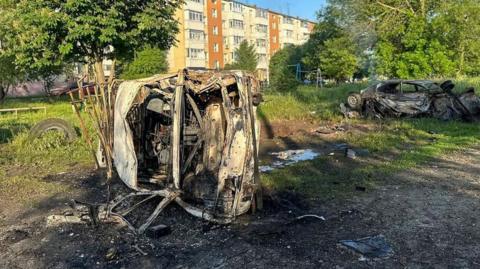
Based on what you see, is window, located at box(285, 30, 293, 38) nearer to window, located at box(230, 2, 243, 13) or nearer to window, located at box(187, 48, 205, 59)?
window, located at box(230, 2, 243, 13)

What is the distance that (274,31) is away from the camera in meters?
80.9

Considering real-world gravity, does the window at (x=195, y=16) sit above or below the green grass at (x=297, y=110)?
above

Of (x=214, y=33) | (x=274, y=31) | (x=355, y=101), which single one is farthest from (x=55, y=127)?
(x=274, y=31)

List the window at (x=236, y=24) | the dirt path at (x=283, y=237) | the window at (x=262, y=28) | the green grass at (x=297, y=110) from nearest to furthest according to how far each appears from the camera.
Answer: the dirt path at (x=283, y=237) < the green grass at (x=297, y=110) < the window at (x=236, y=24) < the window at (x=262, y=28)

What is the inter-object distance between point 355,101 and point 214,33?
48.6m

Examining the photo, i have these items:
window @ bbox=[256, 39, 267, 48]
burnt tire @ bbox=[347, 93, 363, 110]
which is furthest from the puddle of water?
window @ bbox=[256, 39, 267, 48]

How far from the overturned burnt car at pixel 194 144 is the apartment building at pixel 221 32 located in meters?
38.7

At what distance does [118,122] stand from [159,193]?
3.92 ft

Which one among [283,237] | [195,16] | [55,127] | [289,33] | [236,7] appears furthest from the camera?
[289,33]

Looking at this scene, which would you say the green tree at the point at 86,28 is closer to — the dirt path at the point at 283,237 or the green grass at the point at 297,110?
the green grass at the point at 297,110

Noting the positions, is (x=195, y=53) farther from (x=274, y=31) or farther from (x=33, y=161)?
(x=33, y=161)

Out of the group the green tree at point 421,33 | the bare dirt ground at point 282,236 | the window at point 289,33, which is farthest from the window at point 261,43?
the bare dirt ground at point 282,236

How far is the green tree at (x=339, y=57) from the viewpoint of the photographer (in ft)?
140

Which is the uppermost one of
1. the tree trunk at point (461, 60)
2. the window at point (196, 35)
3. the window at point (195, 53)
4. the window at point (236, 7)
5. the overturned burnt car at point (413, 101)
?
the window at point (236, 7)
